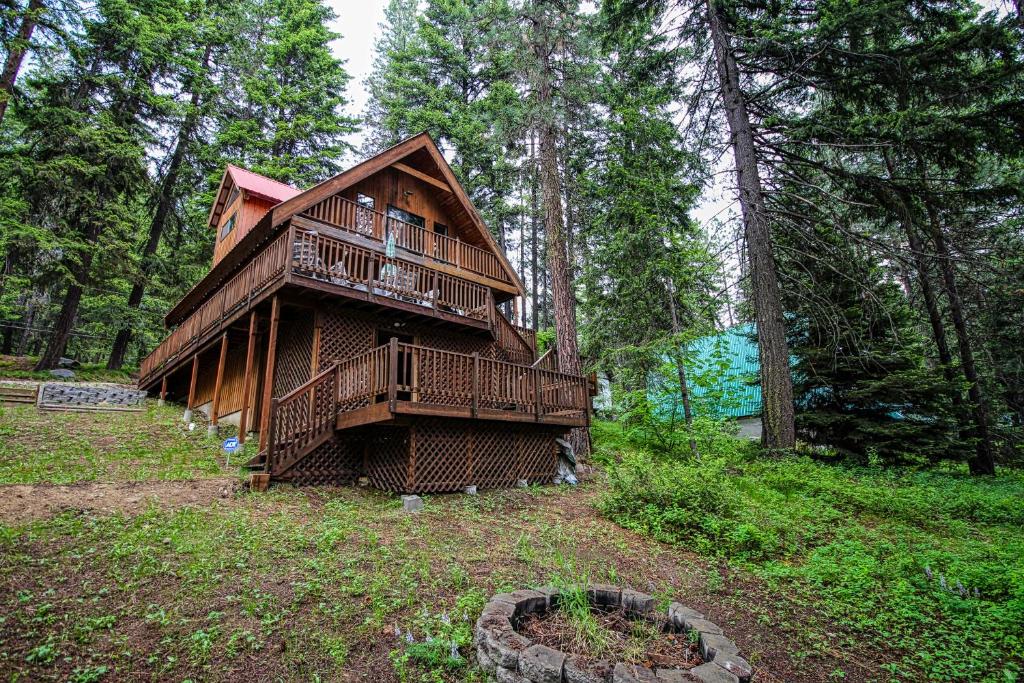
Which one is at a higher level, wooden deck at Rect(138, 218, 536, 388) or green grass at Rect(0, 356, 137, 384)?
wooden deck at Rect(138, 218, 536, 388)

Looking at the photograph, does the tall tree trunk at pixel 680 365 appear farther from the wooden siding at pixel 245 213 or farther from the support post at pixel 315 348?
the wooden siding at pixel 245 213

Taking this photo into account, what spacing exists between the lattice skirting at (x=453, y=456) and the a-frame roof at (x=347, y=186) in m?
6.02

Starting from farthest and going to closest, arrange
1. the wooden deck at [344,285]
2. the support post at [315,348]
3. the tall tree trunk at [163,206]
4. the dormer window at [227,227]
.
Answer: the tall tree trunk at [163,206]
the dormer window at [227,227]
the support post at [315,348]
the wooden deck at [344,285]

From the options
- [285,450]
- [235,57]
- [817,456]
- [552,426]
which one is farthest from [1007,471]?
[235,57]

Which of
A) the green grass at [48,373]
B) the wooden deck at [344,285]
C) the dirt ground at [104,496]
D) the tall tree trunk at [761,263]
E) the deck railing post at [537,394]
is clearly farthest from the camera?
the green grass at [48,373]

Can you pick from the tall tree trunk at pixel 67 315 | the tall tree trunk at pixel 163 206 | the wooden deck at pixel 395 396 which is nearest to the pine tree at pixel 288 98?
the tall tree trunk at pixel 163 206

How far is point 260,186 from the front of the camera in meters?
15.7

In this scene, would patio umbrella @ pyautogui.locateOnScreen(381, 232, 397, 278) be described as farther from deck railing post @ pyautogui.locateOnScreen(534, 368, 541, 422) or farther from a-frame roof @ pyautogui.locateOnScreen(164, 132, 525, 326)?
deck railing post @ pyautogui.locateOnScreen(534, 368, 541, 422)

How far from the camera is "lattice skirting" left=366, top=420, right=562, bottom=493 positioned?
322 inches

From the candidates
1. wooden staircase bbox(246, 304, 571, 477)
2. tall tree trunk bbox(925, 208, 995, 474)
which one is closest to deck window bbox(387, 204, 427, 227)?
wooden staircase bbox(246, 304, 571, 477)

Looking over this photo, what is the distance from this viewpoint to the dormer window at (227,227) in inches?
622

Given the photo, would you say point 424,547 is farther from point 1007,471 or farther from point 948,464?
point 1007,471

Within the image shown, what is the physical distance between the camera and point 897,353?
11.0 meters

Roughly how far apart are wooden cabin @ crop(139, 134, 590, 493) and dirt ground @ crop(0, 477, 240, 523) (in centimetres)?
101
